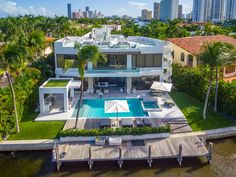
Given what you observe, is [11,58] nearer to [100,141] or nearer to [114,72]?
[100,141]

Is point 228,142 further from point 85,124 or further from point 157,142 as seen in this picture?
point 85,124

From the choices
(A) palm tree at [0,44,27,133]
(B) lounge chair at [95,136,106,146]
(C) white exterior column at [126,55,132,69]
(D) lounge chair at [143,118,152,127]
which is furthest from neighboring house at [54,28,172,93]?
(B) lounge chair at [95,136,106,146]

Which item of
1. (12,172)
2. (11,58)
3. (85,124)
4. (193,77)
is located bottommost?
(12,172)

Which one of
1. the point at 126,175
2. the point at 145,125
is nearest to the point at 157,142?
the point at 145,125

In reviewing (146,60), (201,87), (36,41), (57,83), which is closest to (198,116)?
(201,87)

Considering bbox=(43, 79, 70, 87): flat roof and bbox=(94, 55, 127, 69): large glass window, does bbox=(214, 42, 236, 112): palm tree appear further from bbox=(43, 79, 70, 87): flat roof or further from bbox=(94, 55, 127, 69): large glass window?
bbox=(43, 79, 70, 87): flat roof

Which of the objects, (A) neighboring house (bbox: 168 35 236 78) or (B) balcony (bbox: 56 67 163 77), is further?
(A) neighboring house (bbox: 168 35 236 78)

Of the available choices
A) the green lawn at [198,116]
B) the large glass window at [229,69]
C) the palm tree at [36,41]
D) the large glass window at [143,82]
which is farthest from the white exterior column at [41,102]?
the large glass window at [229,69]
